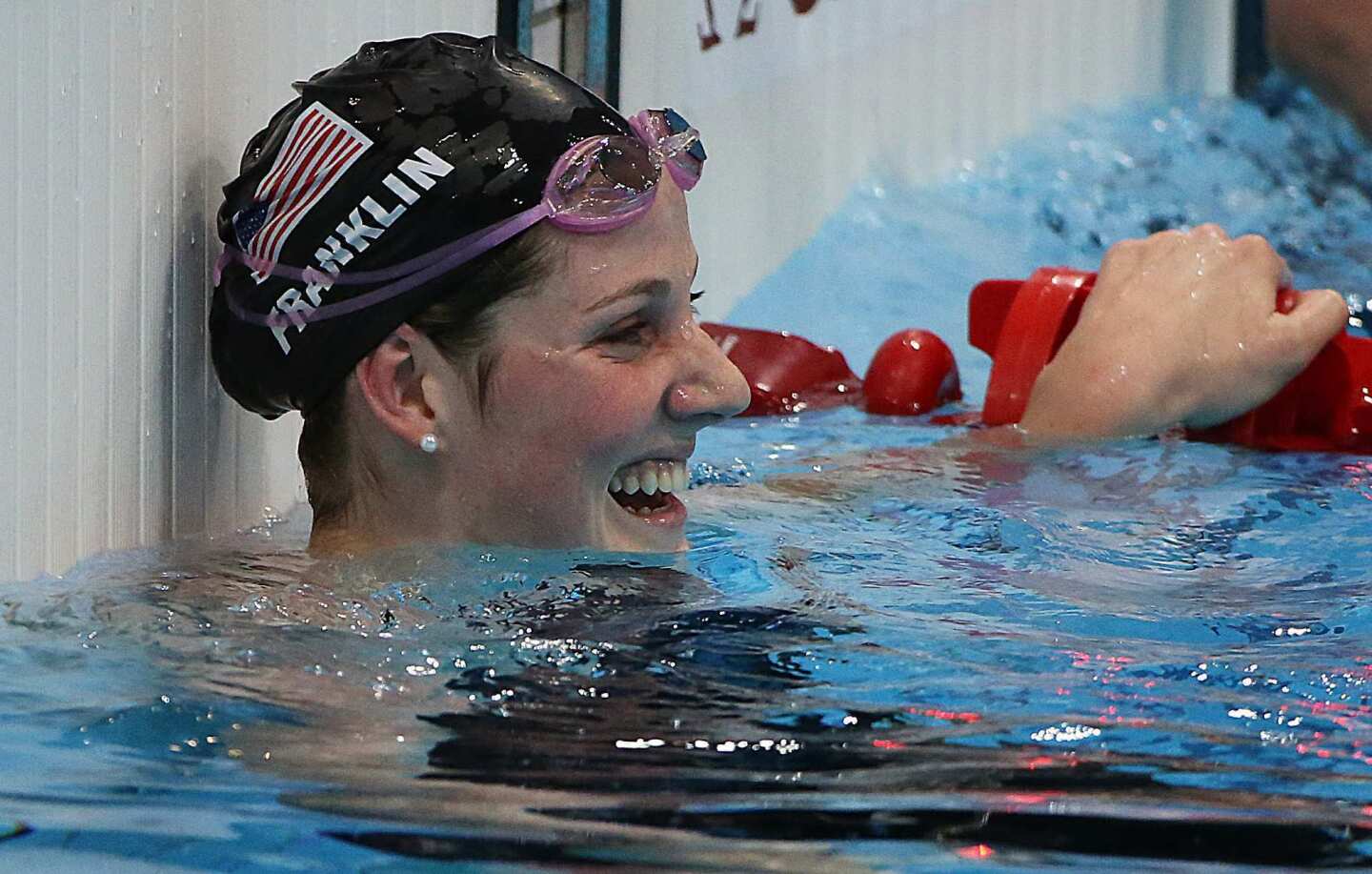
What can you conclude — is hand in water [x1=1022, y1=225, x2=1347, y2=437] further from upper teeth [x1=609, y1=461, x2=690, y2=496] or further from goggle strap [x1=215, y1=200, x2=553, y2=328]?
goggle strap [x1=215, y1=200, x2=553, y2=328]

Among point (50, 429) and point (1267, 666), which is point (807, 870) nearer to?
point (1267, 666)

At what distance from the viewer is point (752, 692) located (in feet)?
5.46

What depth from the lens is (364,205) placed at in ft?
6.75

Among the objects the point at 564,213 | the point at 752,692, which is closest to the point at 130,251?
the point at 564,213

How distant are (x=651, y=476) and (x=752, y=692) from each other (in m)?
0.53

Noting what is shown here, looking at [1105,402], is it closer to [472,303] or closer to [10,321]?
[472,303]

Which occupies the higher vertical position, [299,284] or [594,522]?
[299,284]

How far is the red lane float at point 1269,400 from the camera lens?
3.20 metres

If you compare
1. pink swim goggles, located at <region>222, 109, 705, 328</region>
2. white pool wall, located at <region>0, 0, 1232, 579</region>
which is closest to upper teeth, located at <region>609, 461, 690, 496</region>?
pink swim goggles, located at <region>222, 109, 705, 328</region>

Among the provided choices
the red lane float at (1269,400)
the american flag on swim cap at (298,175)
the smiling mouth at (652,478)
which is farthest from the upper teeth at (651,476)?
the red lane float at (1269,400)

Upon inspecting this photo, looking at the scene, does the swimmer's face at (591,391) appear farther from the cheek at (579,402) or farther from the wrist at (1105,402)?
the wrist at (1105,402)

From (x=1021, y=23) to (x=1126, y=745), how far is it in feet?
17.2

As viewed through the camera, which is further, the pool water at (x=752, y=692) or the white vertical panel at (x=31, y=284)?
the white vertical panel at (x=31, y=284)

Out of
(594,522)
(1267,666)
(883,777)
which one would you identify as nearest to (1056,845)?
(883,777)
